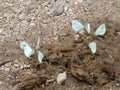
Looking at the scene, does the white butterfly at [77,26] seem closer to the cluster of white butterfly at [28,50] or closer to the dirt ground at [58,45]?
the dirt ground at [58,45]

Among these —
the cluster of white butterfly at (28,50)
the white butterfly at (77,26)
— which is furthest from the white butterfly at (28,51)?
the white butterfly at (77,26)


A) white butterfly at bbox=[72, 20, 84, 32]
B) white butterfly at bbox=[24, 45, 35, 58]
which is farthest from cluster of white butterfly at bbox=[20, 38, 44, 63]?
white butterfly at bbox=[72, 20, 84, 32]

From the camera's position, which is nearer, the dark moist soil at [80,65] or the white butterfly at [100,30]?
the dark moist soil at [80,65]

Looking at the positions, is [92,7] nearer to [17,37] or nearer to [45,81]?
[17,37]

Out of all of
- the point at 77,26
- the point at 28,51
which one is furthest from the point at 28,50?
the point at 77,26

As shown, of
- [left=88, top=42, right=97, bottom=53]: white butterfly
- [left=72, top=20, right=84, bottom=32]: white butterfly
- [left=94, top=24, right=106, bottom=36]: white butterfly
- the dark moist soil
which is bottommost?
the dark moist soil

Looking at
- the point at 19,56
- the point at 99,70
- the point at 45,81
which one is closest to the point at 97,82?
the point at 99,70

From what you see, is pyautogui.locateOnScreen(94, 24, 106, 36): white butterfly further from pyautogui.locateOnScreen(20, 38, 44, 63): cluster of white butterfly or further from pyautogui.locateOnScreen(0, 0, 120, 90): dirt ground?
pyautogui.locateOnScreen(20, 38, 44, 63): cluster of white butterfly
